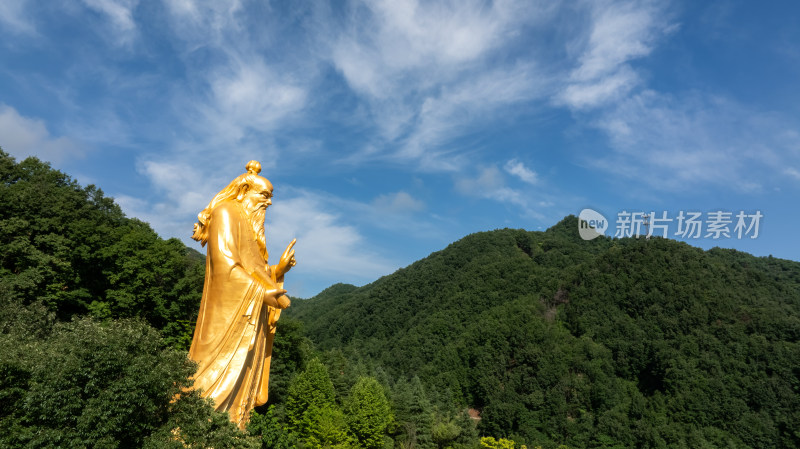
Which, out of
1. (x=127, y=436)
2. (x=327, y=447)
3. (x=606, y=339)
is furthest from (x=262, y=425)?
(x=606, y=339)

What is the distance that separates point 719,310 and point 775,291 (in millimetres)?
10138

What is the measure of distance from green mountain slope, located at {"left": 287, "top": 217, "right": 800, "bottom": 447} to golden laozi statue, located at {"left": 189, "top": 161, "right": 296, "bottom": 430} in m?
32.8

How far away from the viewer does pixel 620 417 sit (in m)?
38.7

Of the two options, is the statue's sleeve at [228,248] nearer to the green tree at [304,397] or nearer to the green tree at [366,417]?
the green tree at [304,397]

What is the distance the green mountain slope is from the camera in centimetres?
3753

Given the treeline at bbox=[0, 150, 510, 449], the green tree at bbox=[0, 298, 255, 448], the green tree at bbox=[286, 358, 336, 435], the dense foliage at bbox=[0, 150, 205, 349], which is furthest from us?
the green tree at bbox=[286, 358, 336, 435]

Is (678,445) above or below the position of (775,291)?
below

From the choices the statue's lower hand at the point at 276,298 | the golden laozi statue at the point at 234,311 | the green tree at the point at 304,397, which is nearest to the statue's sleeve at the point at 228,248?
the golden laozi statue at the point at 234,311

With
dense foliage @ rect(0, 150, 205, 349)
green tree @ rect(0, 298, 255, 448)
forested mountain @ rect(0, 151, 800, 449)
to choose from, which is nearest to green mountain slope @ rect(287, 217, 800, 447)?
forested mountain @ rect(0, 151, 800, 449)

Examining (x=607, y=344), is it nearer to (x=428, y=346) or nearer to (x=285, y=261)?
(x=428, y=346)

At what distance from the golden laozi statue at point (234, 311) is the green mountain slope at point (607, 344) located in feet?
108

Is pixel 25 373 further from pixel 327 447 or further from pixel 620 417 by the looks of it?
pixel 620 417

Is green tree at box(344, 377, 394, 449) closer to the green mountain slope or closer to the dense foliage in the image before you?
the dense foliage

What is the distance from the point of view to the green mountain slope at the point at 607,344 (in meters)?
37.5
